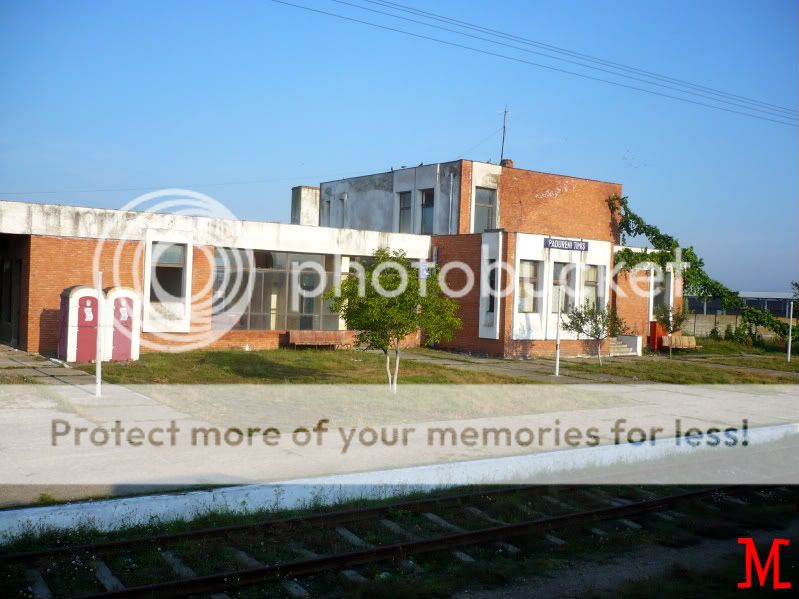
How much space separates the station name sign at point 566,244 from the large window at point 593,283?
160 centimetres

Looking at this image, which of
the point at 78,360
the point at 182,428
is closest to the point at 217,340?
the point at 78,360

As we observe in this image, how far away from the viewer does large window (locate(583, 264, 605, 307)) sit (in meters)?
32.5

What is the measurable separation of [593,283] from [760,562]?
25.2 m

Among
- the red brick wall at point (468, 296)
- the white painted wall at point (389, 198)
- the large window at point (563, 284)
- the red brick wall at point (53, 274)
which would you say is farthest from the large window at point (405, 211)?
the red brick wall at point (53, 274)

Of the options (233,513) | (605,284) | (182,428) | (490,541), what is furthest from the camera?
(605,284)

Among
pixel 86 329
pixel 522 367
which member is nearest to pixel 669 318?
pixel 522 367

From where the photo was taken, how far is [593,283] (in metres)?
32.8

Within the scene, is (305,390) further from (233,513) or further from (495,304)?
(495,304)

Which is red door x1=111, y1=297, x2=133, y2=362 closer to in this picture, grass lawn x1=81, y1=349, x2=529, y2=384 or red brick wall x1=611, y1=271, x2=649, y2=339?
grass lawn x1=81, y1=349, x2=529, y2=384

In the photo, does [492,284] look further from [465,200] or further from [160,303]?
[160,303]

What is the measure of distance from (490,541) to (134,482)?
464 centimetres

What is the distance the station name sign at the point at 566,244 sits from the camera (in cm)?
3005

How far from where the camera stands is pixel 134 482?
9977 millimetres

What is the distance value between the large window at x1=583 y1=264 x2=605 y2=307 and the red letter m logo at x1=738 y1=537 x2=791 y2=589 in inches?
942
